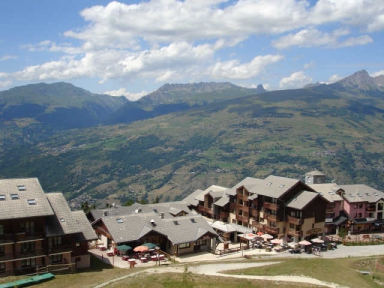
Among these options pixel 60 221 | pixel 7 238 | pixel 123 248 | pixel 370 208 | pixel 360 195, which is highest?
pixel 60 221

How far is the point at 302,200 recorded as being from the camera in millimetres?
79875

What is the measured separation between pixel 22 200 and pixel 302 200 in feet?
178

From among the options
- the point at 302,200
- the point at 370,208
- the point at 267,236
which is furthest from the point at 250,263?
the point at 370,208

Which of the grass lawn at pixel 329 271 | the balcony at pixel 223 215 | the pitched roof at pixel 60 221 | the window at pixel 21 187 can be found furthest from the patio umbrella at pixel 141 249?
the balcony at pixel 223 215

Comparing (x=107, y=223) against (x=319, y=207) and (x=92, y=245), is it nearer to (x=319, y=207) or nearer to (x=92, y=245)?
(x=92, y=245)

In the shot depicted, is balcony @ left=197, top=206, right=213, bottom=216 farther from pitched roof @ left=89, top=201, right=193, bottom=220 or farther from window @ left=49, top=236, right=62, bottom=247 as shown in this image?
window @ left=49, top=236, right=62, bottom=247

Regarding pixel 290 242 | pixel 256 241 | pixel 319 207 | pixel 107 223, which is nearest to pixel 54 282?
pixel 107 223

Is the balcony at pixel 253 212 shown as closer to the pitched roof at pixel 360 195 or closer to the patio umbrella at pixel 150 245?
the pitched roof at pixel 360 195

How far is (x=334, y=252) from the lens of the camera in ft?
243

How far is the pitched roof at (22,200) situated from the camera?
50.8m

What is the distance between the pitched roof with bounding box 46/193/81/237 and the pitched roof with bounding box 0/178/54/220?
3124 millimetres

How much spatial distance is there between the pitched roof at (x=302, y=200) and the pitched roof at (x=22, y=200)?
49201 millimetres

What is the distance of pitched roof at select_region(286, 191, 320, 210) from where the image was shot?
78.6 metres

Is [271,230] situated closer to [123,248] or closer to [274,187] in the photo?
[274,187]
